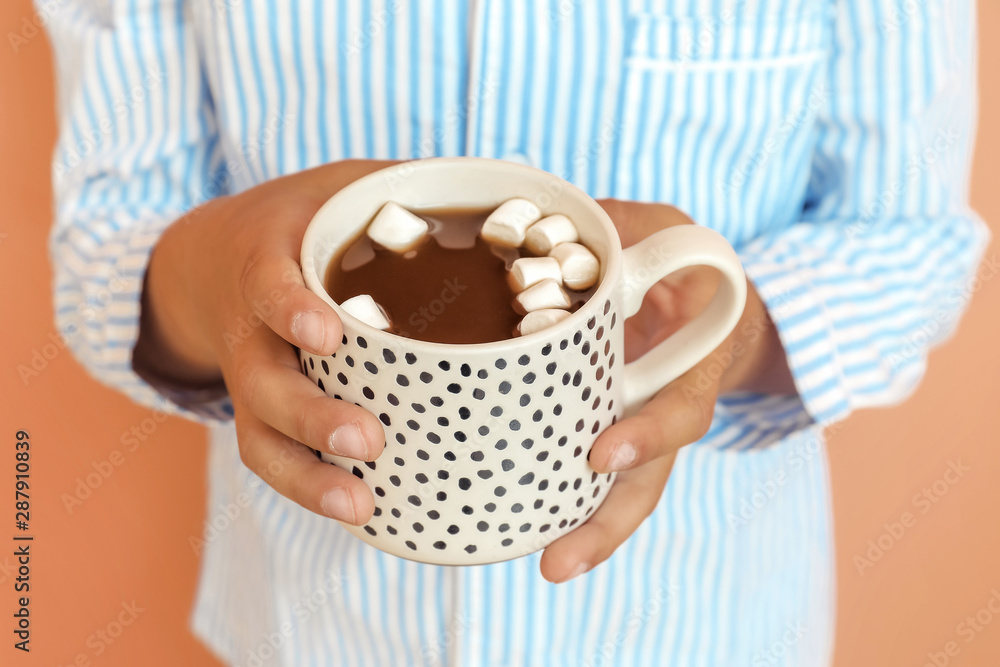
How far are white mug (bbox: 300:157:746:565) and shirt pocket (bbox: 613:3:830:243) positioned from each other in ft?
0.84

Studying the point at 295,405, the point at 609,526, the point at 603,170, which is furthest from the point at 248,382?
the point at 603,170

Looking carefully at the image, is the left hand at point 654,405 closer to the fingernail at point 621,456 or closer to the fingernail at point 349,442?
the fingernail at point 621,456

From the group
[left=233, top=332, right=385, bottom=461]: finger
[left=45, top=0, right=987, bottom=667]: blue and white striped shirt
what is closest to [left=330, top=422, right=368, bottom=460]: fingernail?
[left=233, top=332, right=385, bottom=461]: finger

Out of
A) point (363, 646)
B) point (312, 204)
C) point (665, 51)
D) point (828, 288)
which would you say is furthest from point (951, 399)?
point (312, 204)

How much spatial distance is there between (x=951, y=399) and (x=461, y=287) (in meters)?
1.12

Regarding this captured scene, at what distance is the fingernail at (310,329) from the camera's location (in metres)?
0.41

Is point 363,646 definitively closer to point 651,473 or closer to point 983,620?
point 651,473

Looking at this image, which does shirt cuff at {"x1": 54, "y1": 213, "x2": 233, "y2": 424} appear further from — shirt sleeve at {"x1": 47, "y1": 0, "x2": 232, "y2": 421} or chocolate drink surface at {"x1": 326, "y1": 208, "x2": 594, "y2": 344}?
chocolate drink surface at {"x1": 326, "y1": 208, "x2": 594, "y2": 344}

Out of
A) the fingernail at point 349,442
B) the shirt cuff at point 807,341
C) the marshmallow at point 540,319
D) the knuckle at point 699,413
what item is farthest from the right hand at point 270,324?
the shirt cuff at point 807,341

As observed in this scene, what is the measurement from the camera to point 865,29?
0.71 m

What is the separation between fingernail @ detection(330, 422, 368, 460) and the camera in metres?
0.44

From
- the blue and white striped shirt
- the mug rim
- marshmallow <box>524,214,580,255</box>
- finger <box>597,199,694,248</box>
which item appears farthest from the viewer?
the blue and white striped shirt

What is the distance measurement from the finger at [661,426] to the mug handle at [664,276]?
0.6 inches

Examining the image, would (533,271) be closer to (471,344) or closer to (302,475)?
(471,344)
